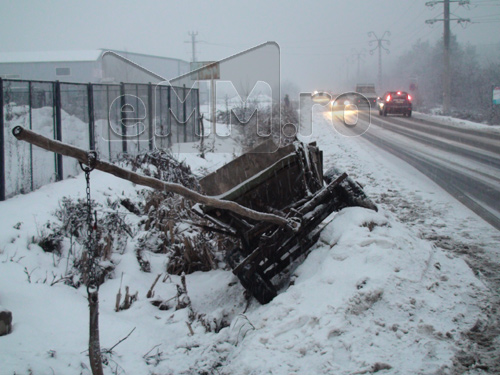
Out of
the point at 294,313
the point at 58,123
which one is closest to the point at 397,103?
the point at 58,123

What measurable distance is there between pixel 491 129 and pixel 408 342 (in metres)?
22.2

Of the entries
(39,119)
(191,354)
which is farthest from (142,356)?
(39,119)

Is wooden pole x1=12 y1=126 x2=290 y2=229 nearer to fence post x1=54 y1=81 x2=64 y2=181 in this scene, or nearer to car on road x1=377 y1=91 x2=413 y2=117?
fence post x1=54 y1=81 x2=64 y2=181

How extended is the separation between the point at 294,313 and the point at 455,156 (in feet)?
39.2

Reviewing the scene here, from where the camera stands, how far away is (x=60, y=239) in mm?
6379

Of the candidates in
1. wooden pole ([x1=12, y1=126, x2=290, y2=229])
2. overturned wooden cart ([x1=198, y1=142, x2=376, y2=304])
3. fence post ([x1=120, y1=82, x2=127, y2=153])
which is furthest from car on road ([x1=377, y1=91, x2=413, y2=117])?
wooden pole ([x1=12, y1=126, x2=290, y2=229])

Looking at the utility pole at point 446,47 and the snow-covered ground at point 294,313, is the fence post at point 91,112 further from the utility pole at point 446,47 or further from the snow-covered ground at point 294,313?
the utility pole at point 446,47

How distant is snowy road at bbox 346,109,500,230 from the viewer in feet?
28.7

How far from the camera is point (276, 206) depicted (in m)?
5.42

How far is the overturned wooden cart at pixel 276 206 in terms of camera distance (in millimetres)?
4668

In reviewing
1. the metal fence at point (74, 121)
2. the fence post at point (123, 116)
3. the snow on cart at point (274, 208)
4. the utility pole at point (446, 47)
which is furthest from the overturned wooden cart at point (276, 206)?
the utility pole at point (446, 47)

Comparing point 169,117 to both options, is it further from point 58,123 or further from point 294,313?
point 294,313

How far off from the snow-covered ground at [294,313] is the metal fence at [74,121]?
7.42ft

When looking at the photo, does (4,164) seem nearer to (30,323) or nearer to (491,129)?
(30,323)
